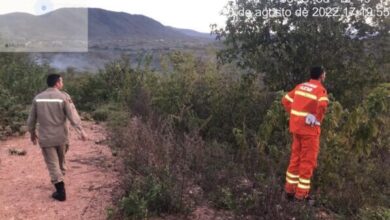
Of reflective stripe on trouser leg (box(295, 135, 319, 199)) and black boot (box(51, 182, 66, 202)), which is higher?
reflective stripe on trouser leg (box(295, 135, 319, 199))

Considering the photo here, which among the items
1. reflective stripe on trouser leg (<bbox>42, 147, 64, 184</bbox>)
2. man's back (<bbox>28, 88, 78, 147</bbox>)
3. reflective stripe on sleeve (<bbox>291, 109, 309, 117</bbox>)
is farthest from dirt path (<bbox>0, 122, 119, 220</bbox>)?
reflective stripe on sleeve (<bbox>291, 109, 309, 117</bbox>)

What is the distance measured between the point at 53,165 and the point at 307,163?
3.25 m

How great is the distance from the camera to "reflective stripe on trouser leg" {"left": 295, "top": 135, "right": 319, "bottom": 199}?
252 inches

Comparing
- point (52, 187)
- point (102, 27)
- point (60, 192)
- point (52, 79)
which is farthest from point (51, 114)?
point (102, 27)

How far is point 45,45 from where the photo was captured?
24516 millimetres

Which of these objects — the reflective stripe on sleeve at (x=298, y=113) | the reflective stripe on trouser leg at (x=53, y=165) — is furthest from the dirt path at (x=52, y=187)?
the reflective stripe on sleeve at (x=298, y=113)

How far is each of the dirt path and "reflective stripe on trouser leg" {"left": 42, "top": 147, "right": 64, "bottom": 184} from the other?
30 cm

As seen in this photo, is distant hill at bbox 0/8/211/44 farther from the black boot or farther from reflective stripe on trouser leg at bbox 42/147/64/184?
the black boot

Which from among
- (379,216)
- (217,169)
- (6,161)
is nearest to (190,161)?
(217,169)

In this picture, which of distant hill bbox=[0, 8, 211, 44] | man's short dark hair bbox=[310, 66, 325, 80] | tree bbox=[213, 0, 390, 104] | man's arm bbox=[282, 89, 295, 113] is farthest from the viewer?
distant hill bbox=[0, 8, 211, 44]

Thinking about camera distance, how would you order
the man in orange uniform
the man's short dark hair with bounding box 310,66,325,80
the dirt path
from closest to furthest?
1. the dirt path
2. the man in orange uniform
3. the man's short dark hair with bounding box 310,66,325,80

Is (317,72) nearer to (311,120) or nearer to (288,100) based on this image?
(288,100)

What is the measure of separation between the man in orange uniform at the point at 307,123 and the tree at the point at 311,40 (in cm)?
329

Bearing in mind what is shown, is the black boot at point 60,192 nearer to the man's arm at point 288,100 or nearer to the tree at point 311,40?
the man's arm at point 288,100
